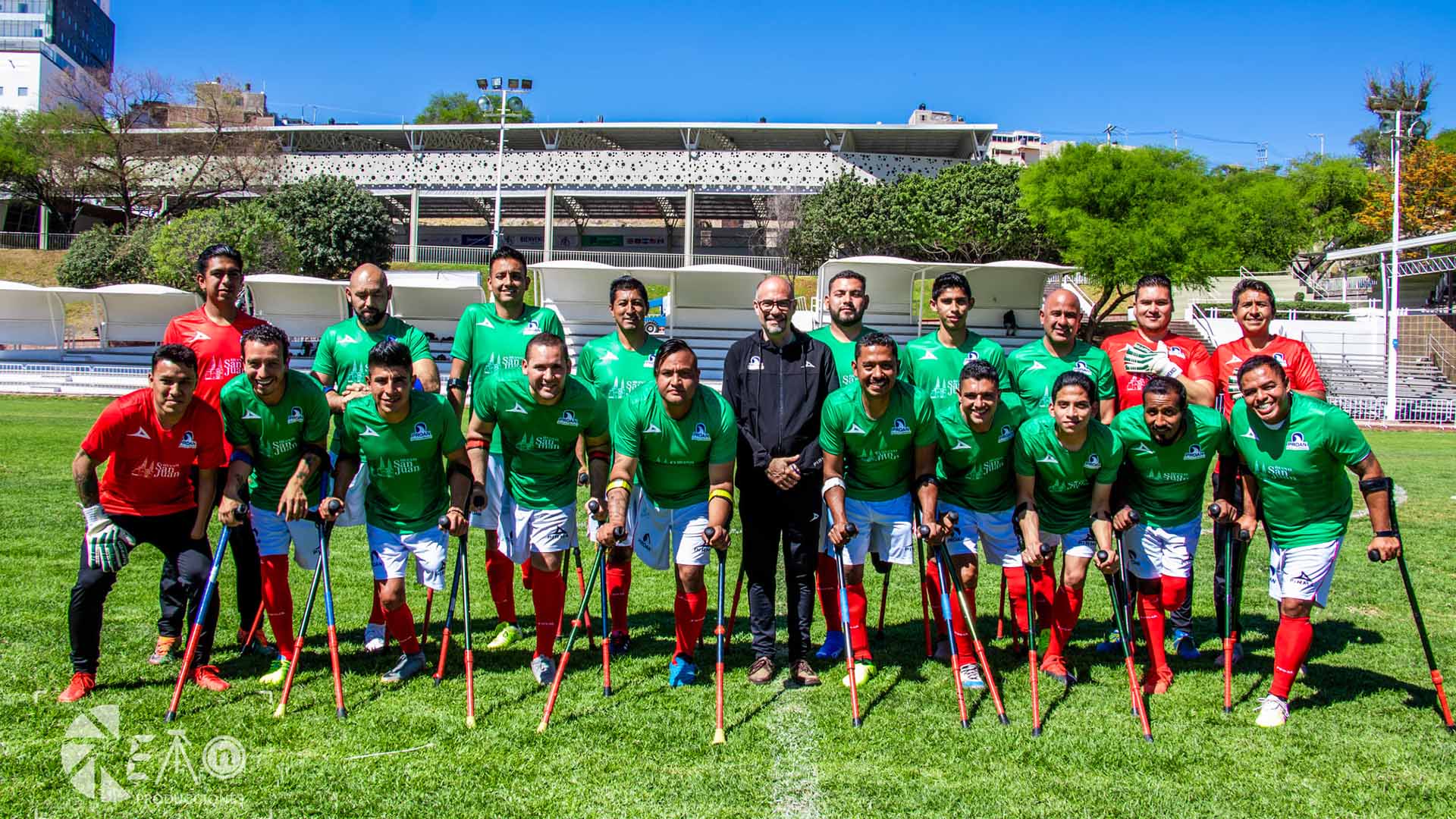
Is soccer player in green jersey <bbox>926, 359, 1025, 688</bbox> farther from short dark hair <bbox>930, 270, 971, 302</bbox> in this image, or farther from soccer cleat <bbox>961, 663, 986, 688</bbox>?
short dark hair <bbox>930, 270, 971, 302</bbox>

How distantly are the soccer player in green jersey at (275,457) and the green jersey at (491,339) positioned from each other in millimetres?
1209

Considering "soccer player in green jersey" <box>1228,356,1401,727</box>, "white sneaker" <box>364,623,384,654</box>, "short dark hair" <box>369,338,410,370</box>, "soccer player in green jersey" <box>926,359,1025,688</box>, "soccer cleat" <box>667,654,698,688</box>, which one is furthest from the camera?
"white sneaker" <box>364,623,384,654</box>

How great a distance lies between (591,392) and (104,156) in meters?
59.8

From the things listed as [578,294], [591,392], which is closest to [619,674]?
[591,392]

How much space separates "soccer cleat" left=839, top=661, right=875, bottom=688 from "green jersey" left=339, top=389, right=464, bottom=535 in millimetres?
2629

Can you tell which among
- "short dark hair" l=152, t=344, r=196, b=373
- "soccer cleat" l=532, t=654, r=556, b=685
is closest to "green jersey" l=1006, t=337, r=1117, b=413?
"soccer cleat" l=532, t=654, r=556, b=685

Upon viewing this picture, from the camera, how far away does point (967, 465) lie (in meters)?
6.11

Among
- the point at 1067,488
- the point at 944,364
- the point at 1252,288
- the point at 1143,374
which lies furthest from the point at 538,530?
the point at 1252,288

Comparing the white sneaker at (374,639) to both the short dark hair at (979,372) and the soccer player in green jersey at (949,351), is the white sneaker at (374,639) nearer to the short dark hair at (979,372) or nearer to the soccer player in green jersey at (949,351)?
the soccer player in green jersey at (949,351)

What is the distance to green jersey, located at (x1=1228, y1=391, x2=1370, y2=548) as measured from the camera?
547 cm

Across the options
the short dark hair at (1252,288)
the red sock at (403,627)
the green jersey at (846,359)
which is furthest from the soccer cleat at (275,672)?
the short dark hair at (1252,288)

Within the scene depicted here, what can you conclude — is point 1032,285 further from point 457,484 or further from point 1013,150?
point 1013,150

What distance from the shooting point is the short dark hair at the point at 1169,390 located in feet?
18.8

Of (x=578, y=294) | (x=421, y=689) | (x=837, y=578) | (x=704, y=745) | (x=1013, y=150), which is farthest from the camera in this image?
(x=1013, y=150)
